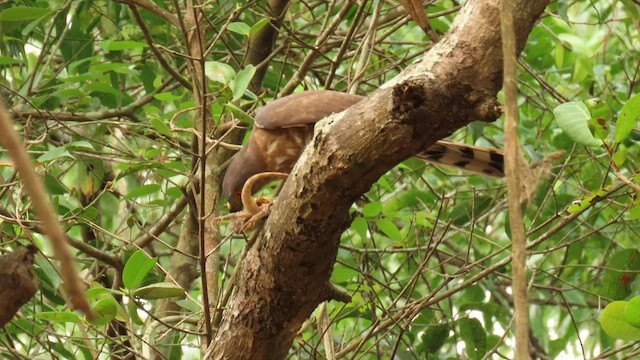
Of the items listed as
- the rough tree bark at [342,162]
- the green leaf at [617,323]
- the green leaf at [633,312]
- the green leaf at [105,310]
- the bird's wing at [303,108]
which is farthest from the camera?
the bird's wing at [303,108]

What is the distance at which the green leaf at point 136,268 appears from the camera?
115 inches

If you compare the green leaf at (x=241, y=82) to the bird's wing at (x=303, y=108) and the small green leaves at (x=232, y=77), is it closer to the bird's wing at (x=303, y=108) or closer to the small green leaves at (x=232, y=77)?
the small green leaves at (x=232, y=77)

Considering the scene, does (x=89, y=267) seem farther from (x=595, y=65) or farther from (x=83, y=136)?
(x=595, y=65)

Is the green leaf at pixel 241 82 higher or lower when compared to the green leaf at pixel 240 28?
lower

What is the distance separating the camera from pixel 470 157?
3.60m

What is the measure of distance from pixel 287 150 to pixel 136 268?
0.97 m

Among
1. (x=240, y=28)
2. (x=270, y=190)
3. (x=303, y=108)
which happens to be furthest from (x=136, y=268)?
(x=270, y=190)

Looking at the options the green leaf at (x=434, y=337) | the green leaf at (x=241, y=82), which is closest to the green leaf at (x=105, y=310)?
the green leaf at (x=241, y=82)

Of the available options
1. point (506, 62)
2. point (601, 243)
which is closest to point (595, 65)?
point (601, 243)

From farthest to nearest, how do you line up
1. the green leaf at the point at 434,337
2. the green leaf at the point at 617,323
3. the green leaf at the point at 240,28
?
the green leaf at the point at 434,337, the green leaf at the point at 240,28, the green leaf at the point at 617,323

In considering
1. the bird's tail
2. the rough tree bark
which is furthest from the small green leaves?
the bird's tail

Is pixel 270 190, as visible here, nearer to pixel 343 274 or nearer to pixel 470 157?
pixel 343 274

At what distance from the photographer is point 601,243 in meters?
4.96

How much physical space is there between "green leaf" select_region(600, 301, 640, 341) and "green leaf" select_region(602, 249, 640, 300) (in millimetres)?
1112
